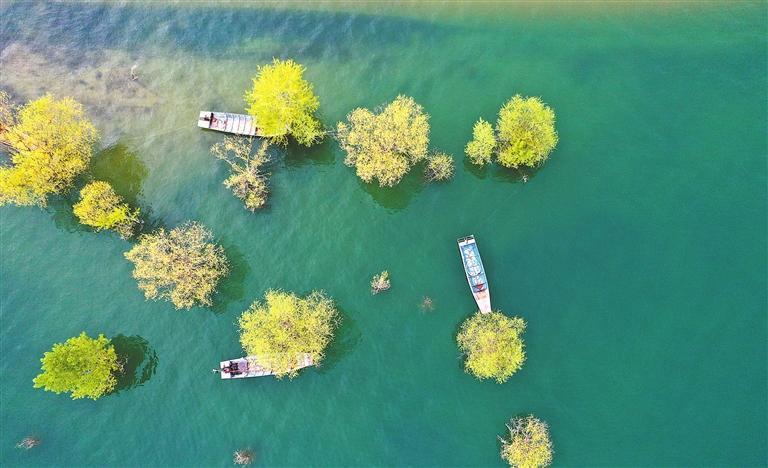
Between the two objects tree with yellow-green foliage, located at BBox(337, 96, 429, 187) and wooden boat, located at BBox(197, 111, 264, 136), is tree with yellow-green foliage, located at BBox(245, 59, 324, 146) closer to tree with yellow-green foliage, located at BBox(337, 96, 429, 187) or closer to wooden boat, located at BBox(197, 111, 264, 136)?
wooden boat, located at BBox(197, 111, 264, 136)

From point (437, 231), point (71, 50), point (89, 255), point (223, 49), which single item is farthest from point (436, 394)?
point (71, 50)

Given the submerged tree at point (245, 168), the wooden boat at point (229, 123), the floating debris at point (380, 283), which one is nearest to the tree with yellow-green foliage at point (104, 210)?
the submerged tree at point (245, 168)

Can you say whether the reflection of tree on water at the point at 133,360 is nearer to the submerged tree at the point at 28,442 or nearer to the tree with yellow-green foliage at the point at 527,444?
the submerged tree at the point at 28,442

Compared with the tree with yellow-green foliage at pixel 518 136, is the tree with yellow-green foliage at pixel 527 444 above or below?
below

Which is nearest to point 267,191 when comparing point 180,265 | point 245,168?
point 245,168

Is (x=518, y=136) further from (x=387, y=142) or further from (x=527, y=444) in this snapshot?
(x=527, y=444)

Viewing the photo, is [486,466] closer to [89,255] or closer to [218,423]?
[218,423]

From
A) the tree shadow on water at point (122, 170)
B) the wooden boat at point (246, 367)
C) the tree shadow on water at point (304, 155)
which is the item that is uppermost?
the tree shadow on water at point (304, 155)
